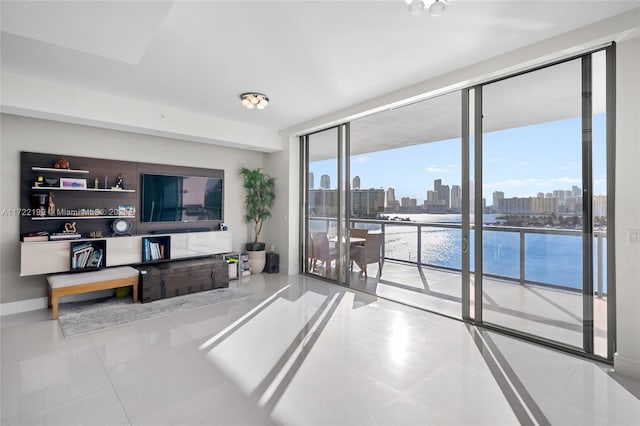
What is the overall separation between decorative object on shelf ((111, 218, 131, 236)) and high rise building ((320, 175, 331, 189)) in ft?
10.2

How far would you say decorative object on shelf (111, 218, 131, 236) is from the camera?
4566 mm

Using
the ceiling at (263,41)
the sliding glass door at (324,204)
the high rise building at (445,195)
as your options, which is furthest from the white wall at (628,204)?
the sliding glass door at (324,204)

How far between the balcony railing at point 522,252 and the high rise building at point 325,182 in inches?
60.5

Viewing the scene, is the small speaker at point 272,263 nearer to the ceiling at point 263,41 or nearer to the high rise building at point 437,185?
the ceiling at point 263,41

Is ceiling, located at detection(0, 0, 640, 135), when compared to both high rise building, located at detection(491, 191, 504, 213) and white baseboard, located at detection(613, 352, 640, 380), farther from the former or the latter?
white baseboard, located at detection(613, 352, 640, 380)

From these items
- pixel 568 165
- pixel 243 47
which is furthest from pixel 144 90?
pixel 568 165

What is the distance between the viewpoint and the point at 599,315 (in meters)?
2.72

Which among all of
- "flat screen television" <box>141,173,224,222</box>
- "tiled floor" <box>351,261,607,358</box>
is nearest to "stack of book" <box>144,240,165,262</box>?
"flat screen television" <box>141,173,224,222</box>

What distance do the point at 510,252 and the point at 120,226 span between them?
198 inches

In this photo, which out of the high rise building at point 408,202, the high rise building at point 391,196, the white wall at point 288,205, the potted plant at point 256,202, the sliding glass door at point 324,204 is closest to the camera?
the high rise building at point 408,202

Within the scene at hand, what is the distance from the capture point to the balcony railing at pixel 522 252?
9.27 ft

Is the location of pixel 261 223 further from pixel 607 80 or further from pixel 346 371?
pixel 607 80

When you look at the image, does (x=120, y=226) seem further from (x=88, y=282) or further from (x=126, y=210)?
(x=88, y=282)

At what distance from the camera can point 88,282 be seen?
3.86m
